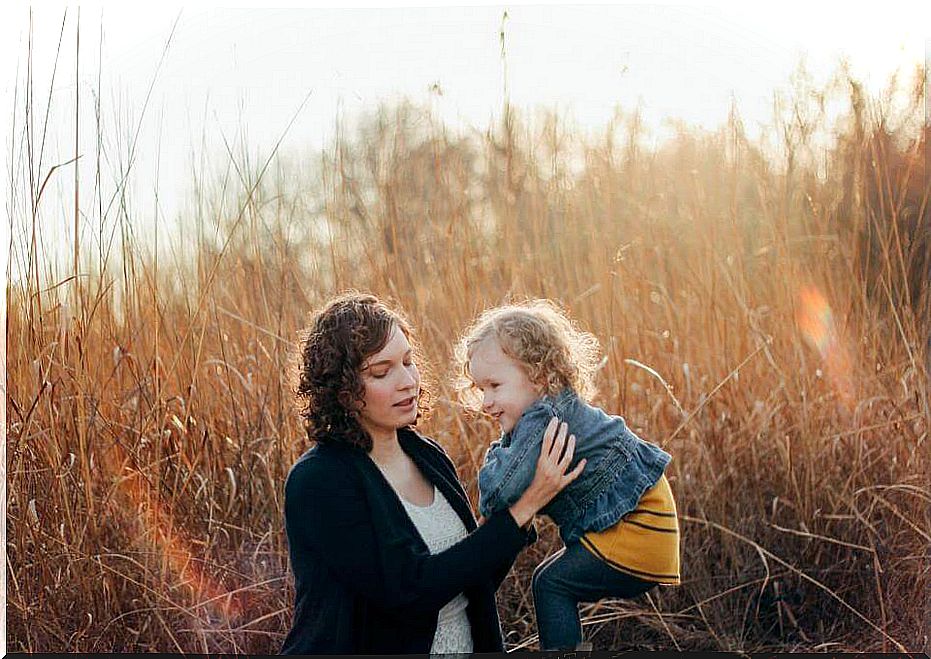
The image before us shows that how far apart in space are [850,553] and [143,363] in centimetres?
227

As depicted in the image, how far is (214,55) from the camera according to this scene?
376cm

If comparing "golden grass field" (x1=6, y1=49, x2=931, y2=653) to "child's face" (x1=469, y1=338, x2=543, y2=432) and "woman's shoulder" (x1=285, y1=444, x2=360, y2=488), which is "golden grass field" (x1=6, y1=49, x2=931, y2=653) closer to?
"child's face" (x1=469, y1=338, x2=543, y2=432)

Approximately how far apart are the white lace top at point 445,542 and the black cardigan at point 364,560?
50 mm

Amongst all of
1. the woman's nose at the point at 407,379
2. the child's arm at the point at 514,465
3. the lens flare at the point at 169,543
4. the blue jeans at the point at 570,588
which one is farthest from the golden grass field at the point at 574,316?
the woman's nose at the point at 407,379

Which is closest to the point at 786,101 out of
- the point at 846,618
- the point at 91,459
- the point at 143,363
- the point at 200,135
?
the point at 846,618

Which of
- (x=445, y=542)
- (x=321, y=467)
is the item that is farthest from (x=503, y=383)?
(x=321, y=467)

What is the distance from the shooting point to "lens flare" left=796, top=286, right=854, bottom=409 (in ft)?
12.3

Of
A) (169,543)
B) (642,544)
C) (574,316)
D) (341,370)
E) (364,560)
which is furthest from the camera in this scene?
(574,316)

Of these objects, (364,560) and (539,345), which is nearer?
(364,560)

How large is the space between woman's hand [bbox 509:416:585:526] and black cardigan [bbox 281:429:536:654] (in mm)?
42

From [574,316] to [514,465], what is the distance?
1.45 m

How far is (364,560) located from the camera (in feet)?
7.82

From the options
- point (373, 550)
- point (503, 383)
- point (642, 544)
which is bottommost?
point (642, 544)

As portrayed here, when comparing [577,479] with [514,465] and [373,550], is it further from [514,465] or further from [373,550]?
[373,550]
